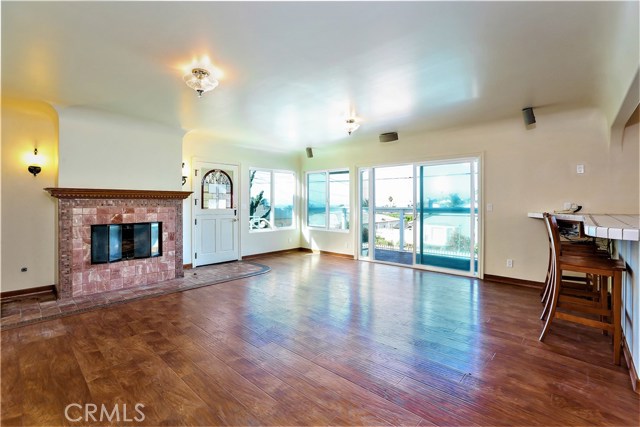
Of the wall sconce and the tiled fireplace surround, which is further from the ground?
the wall sconce

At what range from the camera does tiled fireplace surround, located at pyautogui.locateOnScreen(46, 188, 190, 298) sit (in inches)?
155

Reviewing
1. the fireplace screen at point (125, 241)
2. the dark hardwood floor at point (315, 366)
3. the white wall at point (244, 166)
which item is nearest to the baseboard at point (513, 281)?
the dark hardwood floor at point (315, 366)

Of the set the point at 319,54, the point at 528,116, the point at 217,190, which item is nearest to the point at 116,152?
the point at 217,190

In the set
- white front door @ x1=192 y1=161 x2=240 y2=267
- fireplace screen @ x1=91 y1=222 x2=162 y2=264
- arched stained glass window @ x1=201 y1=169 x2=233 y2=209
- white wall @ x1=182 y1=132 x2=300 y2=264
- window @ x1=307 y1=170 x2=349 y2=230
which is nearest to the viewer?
fireplace screen @ x1=91 y1=222 x2=162 y2=264

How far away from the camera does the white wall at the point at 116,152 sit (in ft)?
13.1

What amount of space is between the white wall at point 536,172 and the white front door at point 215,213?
3.83 meters

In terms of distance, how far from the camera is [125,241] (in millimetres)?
4484

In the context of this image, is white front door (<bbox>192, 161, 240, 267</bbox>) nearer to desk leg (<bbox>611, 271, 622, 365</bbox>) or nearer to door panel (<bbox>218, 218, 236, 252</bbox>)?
door panel (<bbox>218, 218, 236, 252</bbox>)

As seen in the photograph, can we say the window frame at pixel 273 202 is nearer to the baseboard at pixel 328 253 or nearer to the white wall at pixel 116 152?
the baseboard at pixel 328 253

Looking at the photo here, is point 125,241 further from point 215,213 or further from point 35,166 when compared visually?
point 215,213

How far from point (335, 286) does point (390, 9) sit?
350cm

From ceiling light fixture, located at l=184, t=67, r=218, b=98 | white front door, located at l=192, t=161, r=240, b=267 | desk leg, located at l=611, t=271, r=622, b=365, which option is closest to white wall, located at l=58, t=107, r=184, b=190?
white front door, located at l=192, t=161, r=240, b=267

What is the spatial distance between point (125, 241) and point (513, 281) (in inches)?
228

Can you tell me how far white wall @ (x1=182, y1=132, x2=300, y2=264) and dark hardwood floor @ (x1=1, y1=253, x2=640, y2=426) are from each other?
2662 millimetres
